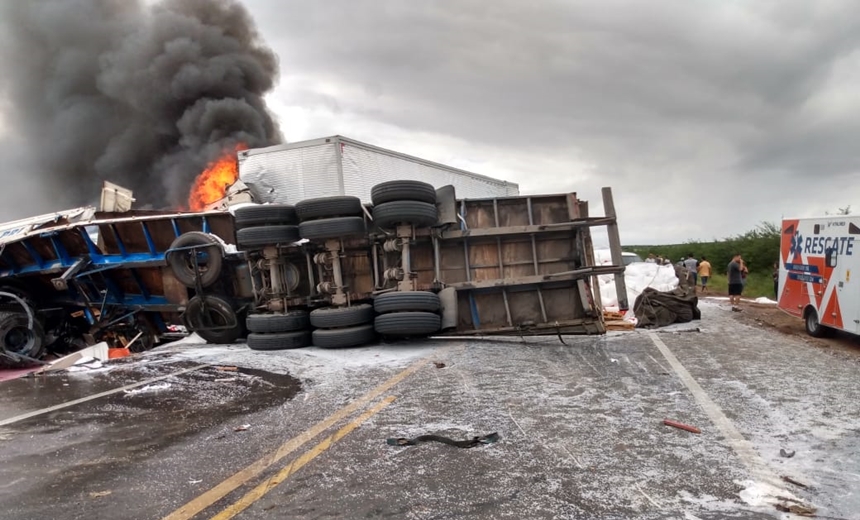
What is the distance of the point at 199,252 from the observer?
314 inches

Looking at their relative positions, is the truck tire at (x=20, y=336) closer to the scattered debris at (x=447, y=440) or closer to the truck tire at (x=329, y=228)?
the truck tire at (x=329, y=228)

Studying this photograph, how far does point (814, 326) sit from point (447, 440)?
963 cm

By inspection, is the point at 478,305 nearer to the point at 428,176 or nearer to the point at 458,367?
the point at 458,367

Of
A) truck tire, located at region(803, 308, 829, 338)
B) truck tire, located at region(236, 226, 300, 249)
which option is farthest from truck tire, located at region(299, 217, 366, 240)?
truck tire, located at region(803, 308, 829, 338)

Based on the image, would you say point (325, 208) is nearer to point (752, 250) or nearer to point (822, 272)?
point (822, 272)

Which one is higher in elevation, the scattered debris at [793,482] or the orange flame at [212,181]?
the orange flame at [212,181]

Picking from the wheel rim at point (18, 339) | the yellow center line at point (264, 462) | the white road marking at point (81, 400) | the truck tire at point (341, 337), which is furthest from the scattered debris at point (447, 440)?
the wheel rim at point (18, 339)

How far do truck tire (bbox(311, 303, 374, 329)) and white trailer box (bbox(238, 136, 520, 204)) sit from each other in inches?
175

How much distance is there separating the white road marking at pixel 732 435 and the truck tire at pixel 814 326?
5833mm

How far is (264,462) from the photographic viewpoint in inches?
128

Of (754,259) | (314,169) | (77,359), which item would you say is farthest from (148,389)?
(754,259)

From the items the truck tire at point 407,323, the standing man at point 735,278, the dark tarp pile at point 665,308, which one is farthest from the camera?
the standing man at point 735,278

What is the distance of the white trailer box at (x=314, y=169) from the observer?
11188 millimetres

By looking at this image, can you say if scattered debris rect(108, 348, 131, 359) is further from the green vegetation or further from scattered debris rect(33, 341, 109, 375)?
the green vegetation
